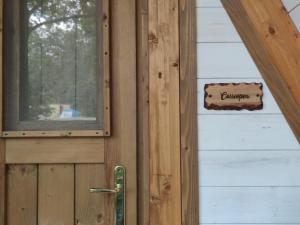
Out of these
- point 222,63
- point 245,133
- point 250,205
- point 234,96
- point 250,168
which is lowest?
point 250,205

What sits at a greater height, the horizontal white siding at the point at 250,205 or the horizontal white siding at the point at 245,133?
the horizontal white siding at the point at 245,133

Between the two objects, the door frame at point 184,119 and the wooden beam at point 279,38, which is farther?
the door frame at point 184,119

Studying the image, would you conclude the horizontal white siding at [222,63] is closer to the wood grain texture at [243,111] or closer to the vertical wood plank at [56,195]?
the wood grain texture at [243,111]

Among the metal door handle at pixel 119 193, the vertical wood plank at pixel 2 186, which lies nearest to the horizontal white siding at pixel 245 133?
the metal door handle at pixel 119 193

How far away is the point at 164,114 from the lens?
1606 mm

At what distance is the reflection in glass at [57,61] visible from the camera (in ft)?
5.52

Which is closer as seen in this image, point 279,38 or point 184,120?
point 279,38

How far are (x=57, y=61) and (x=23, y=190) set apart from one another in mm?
547

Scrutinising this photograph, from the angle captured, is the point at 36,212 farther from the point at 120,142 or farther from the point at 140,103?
the point at 140,103

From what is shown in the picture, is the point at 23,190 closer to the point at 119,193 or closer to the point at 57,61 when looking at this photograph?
the point at 119,193

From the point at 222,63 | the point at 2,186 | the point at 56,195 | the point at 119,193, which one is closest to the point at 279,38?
the point at 222,63

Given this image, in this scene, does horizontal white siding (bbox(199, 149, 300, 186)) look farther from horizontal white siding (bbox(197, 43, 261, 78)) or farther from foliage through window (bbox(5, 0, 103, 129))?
foliage through window (bbox(5, 0, 103, 129))

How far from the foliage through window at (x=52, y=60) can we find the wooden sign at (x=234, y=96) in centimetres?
46

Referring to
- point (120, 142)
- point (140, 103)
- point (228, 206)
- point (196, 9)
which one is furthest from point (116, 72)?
point (228, 206)
